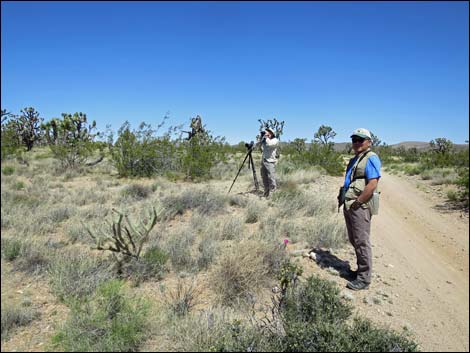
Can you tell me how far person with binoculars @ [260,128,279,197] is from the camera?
8242mm

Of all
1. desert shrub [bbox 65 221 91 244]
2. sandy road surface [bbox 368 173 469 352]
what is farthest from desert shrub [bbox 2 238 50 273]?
sandy road surface [bbox 368 173 469 352]

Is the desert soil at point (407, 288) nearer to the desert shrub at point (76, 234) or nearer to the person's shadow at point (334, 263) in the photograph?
the person's shadow at point (334, 263)

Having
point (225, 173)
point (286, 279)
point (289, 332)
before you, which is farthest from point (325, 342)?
point (225, 173)

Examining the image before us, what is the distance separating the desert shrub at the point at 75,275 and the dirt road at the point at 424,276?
311cm

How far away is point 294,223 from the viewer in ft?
20.3

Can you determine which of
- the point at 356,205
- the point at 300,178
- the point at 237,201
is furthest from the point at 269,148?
the point at 356,205

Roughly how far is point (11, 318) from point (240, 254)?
249cm

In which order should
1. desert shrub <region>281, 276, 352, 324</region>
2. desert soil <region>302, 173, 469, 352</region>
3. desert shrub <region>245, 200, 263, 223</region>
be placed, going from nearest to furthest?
desert soil <region>302, 173, 469, 352</region> < desert shrub <region>281, 276, 352, 324</region> < desert shrub <region>245, 200, 263, 223</region>

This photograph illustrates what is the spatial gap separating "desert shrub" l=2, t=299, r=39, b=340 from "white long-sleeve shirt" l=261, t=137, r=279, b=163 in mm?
6358

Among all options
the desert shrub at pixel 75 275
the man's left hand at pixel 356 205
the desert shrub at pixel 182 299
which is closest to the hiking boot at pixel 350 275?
the man's left hand at pixel 356 205

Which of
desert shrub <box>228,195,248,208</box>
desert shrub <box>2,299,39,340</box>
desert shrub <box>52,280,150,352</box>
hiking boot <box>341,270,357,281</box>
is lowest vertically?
hiking boot <box>341,270,357,281</box>

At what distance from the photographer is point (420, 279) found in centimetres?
382

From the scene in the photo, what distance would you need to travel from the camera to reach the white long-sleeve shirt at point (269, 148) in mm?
8201

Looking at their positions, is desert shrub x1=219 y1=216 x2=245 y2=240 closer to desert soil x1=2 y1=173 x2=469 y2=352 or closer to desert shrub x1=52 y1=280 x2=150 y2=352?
desert soil x1=2 y1=173 x2=469 y2=352
